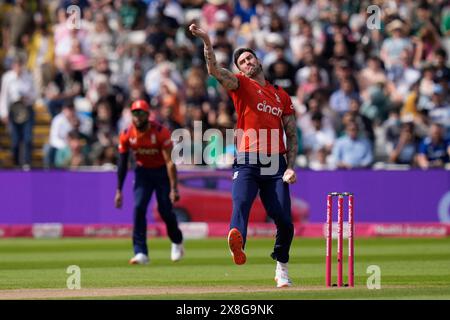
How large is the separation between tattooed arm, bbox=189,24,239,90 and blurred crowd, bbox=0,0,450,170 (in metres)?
11.7

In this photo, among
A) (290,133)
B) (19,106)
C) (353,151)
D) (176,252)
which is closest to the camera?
(290,133)

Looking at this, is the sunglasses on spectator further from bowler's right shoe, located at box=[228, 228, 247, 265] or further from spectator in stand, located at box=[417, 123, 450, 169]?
spectator in stand, located at box=[417, 123, 450, 169]

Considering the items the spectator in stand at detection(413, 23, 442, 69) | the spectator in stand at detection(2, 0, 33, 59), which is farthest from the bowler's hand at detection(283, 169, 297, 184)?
the spectator in stand at detection(2, 0, 33, 59)

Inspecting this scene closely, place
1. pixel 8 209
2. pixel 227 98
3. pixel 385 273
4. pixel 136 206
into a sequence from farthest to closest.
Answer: pixel 227 98
pixel 8 209
pixel 136 206
pixel 385 273

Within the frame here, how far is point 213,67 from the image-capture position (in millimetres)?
13070

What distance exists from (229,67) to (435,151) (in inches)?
196

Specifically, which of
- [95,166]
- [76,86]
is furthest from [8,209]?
[76,86]

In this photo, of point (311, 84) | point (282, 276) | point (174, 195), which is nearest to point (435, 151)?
point (311, 84)

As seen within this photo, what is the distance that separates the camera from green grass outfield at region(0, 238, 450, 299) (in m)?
13.3

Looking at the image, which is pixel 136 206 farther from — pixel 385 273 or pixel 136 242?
pixel 385 273

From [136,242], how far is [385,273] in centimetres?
378

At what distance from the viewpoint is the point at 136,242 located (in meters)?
18.1

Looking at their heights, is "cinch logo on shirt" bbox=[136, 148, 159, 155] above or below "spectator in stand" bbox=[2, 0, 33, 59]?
below

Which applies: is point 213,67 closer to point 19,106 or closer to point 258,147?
point 258,147
